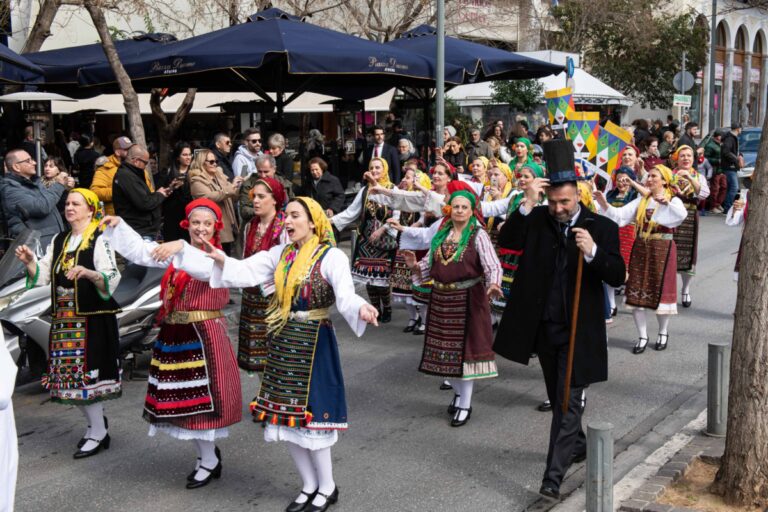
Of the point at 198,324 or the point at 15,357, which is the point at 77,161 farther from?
the point at 198,324

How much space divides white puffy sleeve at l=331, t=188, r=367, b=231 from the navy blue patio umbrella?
5.47 m

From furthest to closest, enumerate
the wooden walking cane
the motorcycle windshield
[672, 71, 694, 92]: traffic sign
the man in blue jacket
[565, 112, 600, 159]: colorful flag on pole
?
[672, 71, 694, 92]: traffic sign, the man in blue jacket, [565, 112, 600, 159]: colorful flag on pole, the motorcycle windshield, the wooden walking cane

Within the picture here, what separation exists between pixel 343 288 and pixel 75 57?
11.9m

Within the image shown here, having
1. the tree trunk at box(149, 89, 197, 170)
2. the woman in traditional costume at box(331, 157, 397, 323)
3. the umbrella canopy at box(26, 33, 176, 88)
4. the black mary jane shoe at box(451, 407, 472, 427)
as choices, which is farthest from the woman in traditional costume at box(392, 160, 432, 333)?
the tree trunk at box(149, 89, 197, 170)

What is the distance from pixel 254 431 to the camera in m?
6.89

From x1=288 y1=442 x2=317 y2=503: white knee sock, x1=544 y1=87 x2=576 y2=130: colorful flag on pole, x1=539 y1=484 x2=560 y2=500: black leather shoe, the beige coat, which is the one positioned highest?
x1=544 y1=87 x2=576 y2=130: colorful flag on pole

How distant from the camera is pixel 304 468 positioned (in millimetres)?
5418

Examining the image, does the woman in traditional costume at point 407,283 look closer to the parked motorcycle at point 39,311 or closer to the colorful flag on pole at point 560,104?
the colorful flag on pole at point 560,104

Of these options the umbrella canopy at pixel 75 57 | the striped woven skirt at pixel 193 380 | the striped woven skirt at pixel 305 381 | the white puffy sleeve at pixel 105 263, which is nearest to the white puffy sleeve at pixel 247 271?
Result: the striped woven skirt at pixel 305 381

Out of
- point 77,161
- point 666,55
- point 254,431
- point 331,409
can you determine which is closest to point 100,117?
point 77,161

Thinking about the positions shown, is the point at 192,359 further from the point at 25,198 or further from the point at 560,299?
the point at 25,198

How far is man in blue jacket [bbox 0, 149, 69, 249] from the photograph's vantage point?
28.7ft

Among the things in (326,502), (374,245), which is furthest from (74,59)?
(326,502)

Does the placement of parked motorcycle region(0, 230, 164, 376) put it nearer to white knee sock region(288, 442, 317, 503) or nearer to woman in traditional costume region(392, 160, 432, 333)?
white knee sock region(288, 442, 317, 503)
